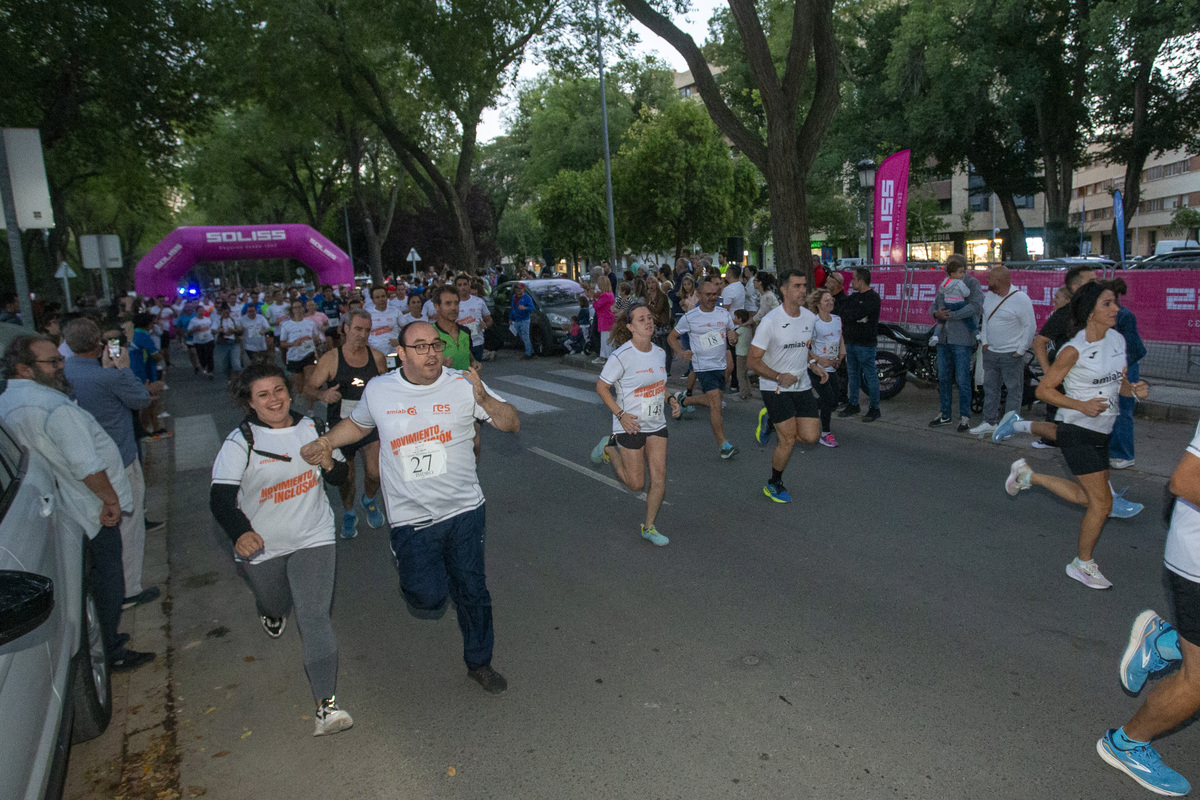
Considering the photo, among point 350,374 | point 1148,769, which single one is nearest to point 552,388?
point 350,374

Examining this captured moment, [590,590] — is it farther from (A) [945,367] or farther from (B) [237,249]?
(B) [237,249]

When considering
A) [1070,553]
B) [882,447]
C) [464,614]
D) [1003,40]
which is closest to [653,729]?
[464,614]

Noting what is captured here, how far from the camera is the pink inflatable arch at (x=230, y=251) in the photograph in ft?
95.5

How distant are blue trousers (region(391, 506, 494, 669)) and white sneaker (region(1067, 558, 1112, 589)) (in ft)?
11.6

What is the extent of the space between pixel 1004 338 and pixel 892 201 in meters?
9.82

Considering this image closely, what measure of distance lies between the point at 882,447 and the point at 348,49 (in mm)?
19082

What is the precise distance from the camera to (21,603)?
2.18 meters

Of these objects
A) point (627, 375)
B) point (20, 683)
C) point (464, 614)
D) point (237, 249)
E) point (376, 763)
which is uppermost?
point (237, 249)

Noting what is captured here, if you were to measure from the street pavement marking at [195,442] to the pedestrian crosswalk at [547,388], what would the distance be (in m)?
4.09

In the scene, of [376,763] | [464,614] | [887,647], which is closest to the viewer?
[376,763]

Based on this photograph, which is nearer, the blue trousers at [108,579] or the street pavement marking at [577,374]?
the blue trousers at [108,579]

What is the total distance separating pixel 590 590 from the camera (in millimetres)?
5258

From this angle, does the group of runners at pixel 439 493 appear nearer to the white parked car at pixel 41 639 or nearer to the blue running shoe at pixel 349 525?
the white parked car at pixel 41 639

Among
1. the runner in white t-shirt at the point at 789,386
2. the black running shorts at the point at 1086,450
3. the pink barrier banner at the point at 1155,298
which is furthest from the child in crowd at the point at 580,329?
the black running shorts at the point at 1086,450
